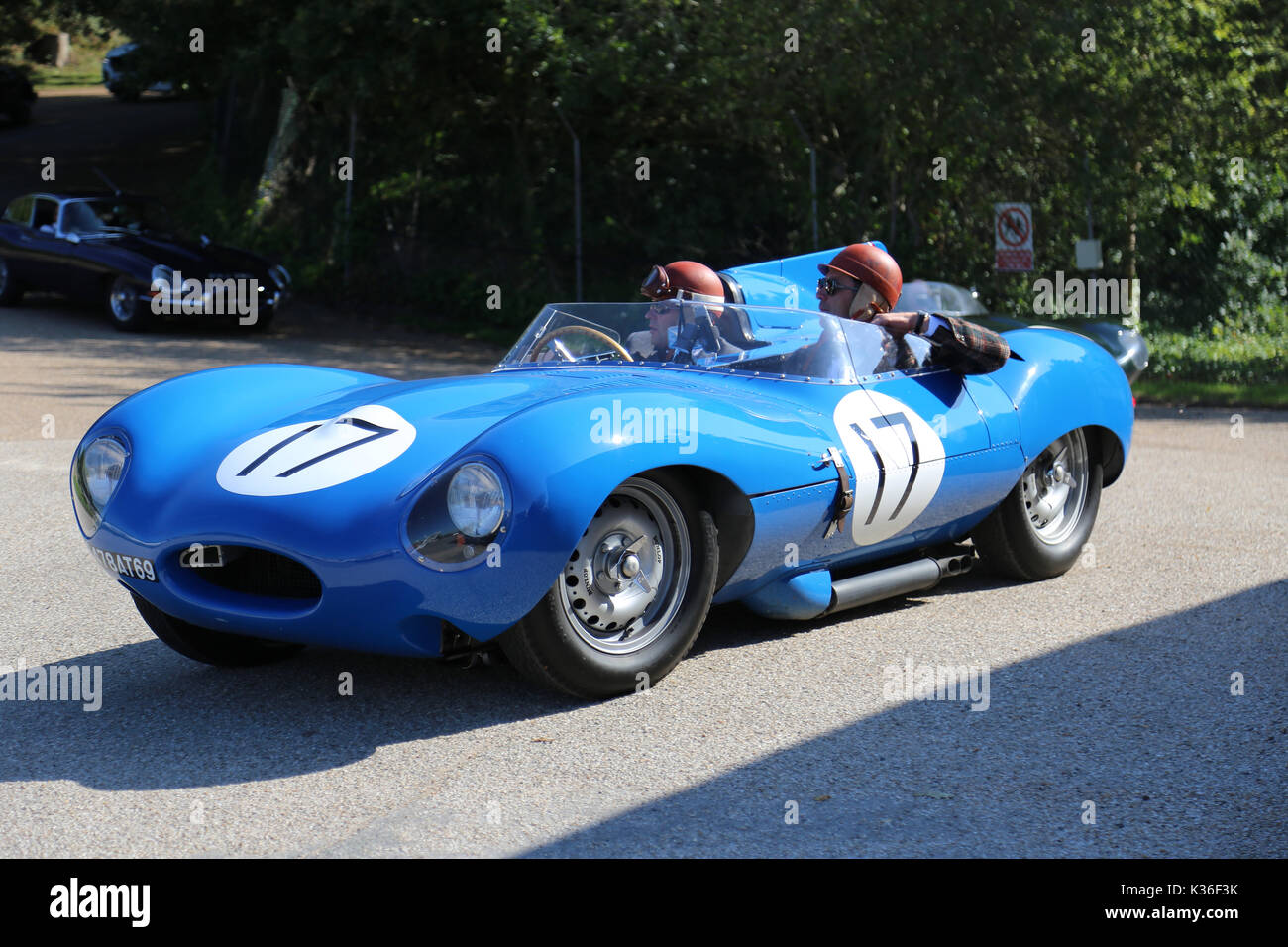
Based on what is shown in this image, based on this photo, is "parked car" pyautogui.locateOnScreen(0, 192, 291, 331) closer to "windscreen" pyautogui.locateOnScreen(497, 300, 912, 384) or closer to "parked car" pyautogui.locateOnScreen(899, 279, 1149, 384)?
"parked car" pyautogui.locateOnScreen(899, 279, 1149, 384)

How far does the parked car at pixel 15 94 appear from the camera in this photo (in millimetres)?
30688

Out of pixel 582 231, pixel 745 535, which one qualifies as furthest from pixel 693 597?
pixel 582 231

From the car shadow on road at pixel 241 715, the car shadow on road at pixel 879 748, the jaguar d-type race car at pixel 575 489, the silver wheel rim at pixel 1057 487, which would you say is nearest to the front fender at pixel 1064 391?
the jaguar d-type race car at pixel 575 489

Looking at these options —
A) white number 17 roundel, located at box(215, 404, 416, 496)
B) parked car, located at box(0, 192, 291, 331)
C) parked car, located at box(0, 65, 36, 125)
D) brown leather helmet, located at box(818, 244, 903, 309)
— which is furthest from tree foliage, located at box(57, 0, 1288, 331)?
parked car, located at box(0, 65, 36, 125)

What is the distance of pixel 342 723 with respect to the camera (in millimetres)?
4215

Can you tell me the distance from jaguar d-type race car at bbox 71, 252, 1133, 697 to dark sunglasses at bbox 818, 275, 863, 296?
1.58 ft

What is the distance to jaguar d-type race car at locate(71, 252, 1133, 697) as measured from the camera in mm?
3924

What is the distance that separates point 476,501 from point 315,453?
0.57 metres

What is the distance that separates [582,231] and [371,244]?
9.41 feet

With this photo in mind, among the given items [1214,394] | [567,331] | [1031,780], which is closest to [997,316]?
[1214,394]

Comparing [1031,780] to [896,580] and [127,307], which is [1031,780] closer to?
[896,580]

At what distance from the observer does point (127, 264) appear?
15758 mm

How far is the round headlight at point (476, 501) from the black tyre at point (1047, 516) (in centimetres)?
266
